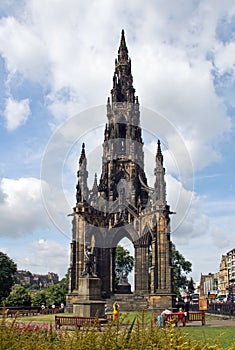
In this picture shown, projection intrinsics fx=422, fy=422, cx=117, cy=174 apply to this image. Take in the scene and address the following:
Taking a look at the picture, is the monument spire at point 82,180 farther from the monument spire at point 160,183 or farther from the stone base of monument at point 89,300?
the stone base of monument at point 89,300

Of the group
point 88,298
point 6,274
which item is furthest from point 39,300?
point 88,298

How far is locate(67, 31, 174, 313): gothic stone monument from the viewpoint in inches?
1795

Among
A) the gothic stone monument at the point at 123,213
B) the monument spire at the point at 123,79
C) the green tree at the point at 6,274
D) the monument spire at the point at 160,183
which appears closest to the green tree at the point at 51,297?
the green tree at the point at 6,274

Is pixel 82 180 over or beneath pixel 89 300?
over

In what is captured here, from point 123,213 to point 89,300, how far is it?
86.7ft

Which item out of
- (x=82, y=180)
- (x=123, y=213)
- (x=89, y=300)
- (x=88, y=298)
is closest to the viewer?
(x=89, y=300)

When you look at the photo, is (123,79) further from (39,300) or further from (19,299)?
(39,300)

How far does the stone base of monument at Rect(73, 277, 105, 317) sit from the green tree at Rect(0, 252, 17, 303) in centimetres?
3565

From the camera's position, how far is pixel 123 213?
2117 inches

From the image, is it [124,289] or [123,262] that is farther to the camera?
[123,262]

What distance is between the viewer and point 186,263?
80438mm

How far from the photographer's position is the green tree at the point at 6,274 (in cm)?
6314

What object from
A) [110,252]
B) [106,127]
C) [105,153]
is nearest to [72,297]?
[110,252]

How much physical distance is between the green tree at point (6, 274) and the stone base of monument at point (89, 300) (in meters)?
35.6
